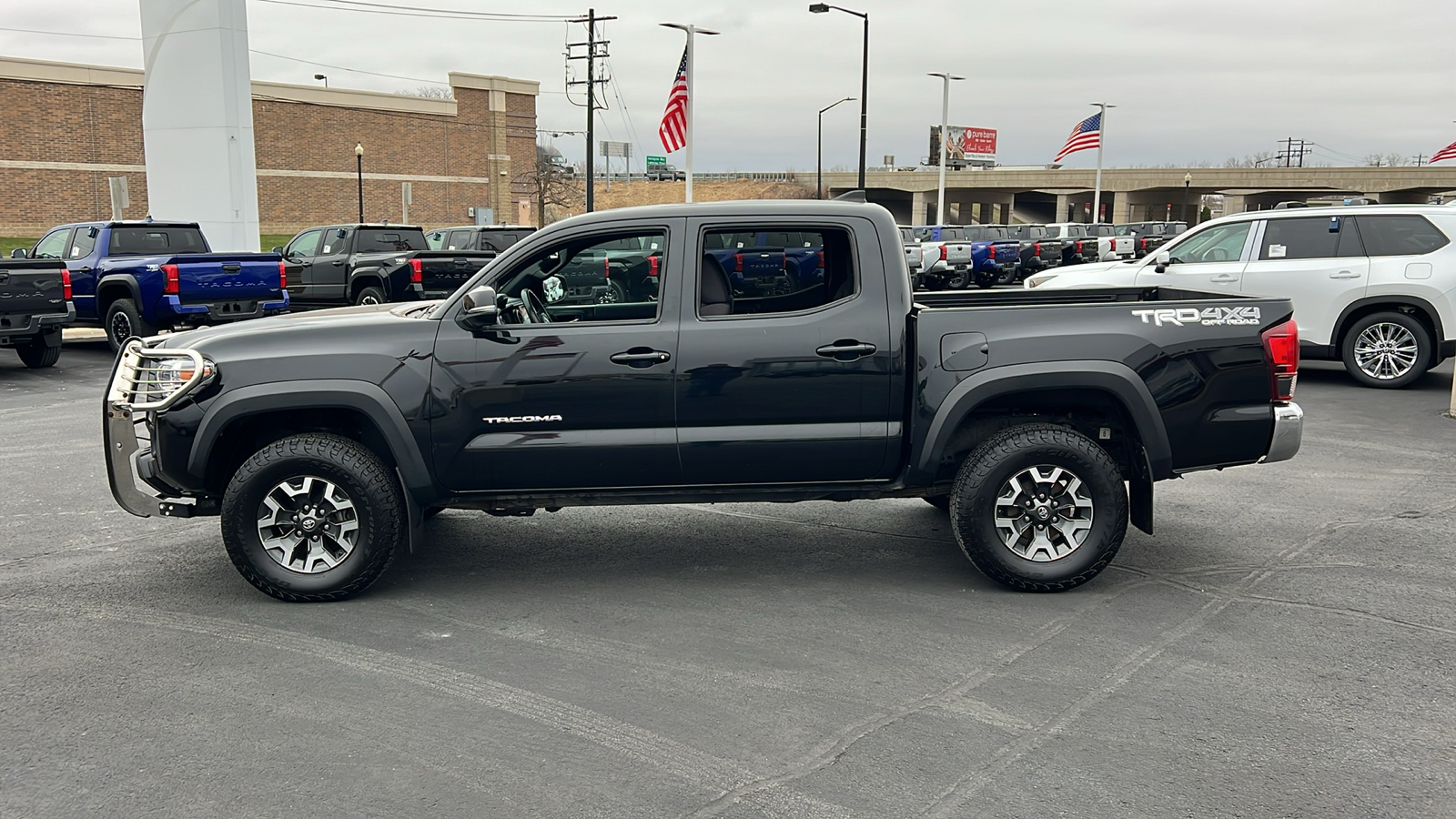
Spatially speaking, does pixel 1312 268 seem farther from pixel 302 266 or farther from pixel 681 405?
pixel 302 266

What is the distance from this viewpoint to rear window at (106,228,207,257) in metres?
16.7

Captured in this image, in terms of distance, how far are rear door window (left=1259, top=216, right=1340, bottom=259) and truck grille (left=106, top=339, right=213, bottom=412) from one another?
11.4 meters

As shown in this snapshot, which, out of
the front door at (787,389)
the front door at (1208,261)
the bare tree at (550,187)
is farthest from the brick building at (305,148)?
the front door at (787,389)

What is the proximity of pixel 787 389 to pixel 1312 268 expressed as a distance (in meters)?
9.33

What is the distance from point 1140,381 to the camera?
18.4ft

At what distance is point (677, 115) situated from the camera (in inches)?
1169

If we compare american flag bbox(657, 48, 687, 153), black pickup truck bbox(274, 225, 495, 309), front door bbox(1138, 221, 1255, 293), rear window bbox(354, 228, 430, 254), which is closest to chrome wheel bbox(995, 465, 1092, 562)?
front door bbox(1138, 221, 1255, 293)

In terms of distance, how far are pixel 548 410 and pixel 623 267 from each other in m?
1.06

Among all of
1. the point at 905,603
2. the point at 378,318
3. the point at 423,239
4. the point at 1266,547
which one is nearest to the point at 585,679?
the point at 905,603

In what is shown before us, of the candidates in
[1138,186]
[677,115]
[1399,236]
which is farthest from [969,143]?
[1399,236]

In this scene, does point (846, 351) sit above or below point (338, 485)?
above

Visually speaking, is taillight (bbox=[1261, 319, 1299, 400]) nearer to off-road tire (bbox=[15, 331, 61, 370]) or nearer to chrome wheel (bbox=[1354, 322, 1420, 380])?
chrome wheel (bbox=[1354, 322, 1420, 380])

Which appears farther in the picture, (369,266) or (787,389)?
(369,266)

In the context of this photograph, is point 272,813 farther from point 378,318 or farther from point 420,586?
point 378,318
